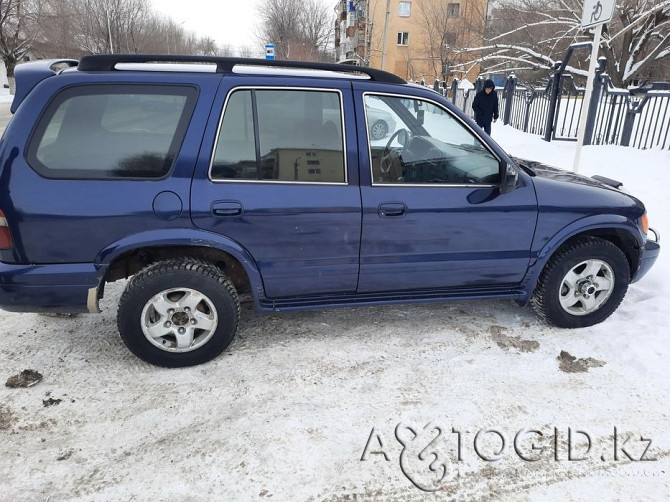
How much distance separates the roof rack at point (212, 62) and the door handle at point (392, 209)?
0.87m

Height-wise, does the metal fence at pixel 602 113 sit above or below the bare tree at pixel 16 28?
below

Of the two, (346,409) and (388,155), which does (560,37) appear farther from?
(346,409)

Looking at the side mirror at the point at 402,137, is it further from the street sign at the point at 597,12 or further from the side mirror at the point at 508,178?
the street sign at the point at 597,12

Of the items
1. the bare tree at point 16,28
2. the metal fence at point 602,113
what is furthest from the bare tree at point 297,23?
the metal fence at point 602,113

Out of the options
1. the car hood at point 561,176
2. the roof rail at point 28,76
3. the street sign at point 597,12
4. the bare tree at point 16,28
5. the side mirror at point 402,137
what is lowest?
the car hood at point 561,176

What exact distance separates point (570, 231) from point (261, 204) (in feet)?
7.31

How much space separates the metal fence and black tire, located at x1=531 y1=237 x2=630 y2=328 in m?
8.24

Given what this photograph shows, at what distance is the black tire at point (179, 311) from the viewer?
2.98 metres

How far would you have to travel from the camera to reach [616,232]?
12.1 ft

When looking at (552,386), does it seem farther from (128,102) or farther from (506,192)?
(128,102)

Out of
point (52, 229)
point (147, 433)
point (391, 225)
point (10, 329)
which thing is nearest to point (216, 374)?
point (147, 433)

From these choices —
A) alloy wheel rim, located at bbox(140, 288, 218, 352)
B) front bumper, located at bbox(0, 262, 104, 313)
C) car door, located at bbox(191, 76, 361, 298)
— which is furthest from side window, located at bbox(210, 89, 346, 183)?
front bumper, located at bbox(0, 262, 104, 313)

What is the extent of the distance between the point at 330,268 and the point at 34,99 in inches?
79.5

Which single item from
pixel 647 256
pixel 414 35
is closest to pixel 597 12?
pixel 647 256
